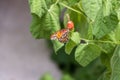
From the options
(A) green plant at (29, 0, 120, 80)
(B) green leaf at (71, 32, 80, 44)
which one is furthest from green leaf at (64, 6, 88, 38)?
(B) green leaf at (71, 32, 80, 44)

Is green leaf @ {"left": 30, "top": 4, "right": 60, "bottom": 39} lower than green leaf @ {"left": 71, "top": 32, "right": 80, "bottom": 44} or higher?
higher

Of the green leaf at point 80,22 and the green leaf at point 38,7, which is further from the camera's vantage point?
the green leaf at point 80,22

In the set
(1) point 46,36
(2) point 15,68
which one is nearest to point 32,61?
(2) point 15,68

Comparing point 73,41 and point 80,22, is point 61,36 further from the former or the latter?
point 80,22

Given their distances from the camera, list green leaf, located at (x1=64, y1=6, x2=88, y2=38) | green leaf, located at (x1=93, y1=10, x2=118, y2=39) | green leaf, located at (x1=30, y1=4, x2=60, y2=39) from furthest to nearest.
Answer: green leaf, located at (x1=64, y1=6, x2=88, y2=38) < green leaf, located at (x1=30, y1=4, x2=60, y2=39) < green leaf, located at (x1=93, y1=10, x2=118, y2=39)

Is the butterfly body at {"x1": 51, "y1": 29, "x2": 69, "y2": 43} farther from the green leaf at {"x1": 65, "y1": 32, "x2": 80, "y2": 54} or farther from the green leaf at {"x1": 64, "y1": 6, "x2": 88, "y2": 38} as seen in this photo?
the green leaf at {"x1": 64, "y1": 6, "x2": 88, "y2": 38}

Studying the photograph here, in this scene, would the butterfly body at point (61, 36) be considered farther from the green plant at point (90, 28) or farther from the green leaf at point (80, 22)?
the green leaf at point (80, 22)

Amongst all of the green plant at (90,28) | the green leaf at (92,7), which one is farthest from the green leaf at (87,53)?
the green leaf at (92,7)
